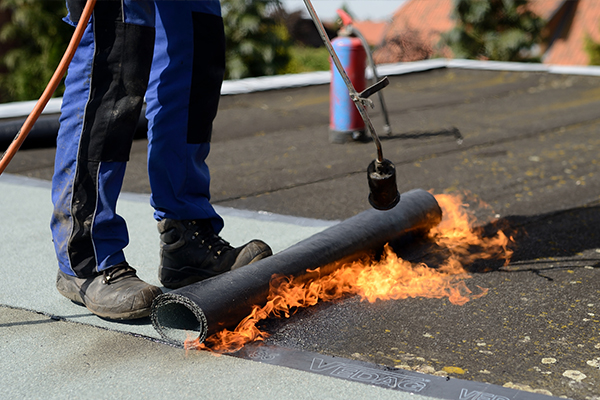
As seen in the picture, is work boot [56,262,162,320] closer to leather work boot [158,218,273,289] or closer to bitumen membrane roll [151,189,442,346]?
bitumen membrane roll [151,189,442,346]

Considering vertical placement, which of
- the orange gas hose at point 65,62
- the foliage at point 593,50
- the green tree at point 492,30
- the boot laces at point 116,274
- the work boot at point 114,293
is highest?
the orange gas hose at point 65,62

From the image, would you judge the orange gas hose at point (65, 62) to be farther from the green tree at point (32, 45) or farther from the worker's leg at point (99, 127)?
the green tree at point (32, 45)

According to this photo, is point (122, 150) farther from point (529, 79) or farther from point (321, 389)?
point (529, 79)

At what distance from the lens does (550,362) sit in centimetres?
197

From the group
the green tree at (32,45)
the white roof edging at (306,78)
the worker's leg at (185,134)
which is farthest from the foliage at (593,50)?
the worker's leg at (185,134)

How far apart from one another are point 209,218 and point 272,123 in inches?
185

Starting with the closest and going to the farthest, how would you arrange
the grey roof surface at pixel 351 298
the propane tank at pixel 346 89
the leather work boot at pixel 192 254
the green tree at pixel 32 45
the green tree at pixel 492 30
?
the grey roof surface at pixel 351 298, the leather work boot at pixel 192 254, the propane tank at pixel 346 89, the green tree at pixel 32 45, the green tree at pixel 492 30

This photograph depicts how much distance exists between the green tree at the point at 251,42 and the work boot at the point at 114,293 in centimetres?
1487

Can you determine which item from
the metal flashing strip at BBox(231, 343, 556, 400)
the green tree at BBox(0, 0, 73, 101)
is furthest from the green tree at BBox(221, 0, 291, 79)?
the metal flashing strip at BBox(231, 343, 556, 400)

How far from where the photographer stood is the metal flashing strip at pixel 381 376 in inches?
69.3

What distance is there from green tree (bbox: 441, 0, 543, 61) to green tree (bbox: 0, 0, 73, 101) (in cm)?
1303

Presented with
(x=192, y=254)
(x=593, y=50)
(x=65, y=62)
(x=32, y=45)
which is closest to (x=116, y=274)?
(x=192, y=254)

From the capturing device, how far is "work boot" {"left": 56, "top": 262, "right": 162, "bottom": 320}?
2.22m

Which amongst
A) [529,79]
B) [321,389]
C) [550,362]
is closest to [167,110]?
[321,389]
